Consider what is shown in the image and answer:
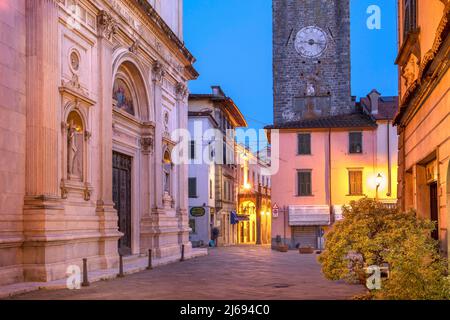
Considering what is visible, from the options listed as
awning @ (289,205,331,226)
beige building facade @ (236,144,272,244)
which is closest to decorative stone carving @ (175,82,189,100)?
awning @ (289,205,331,226)

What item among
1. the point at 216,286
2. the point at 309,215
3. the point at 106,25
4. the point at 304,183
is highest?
the point at 106,25

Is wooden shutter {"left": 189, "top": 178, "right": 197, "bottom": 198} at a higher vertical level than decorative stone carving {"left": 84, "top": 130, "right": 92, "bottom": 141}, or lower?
lower

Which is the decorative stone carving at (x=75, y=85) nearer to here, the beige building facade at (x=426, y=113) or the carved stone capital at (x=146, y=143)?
the carved stone capital at (x=146, y=143)

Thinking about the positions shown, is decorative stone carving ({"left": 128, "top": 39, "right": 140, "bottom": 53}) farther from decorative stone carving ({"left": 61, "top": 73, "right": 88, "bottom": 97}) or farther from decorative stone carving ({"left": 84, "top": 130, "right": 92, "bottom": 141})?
decorative stone carving ({"left": 84, "top": 130, "right": 92, "bottom": 141})

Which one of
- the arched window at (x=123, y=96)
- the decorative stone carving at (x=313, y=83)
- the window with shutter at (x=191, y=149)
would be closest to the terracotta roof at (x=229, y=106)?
the window with shutter at (x=191, y=149)

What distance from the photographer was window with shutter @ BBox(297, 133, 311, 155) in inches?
1909

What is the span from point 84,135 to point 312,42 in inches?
1590

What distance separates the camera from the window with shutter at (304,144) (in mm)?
48500

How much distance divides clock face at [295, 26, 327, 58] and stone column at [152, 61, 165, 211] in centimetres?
3041

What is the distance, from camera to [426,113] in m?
16.9

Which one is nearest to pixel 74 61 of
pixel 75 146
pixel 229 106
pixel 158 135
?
pixel 75 146

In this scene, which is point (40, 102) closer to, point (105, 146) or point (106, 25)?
point (105, 146)

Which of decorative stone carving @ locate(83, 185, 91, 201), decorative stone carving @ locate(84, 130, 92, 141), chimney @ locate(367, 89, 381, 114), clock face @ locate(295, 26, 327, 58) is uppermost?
clock face @ locate(295, 26, 327, 58)
